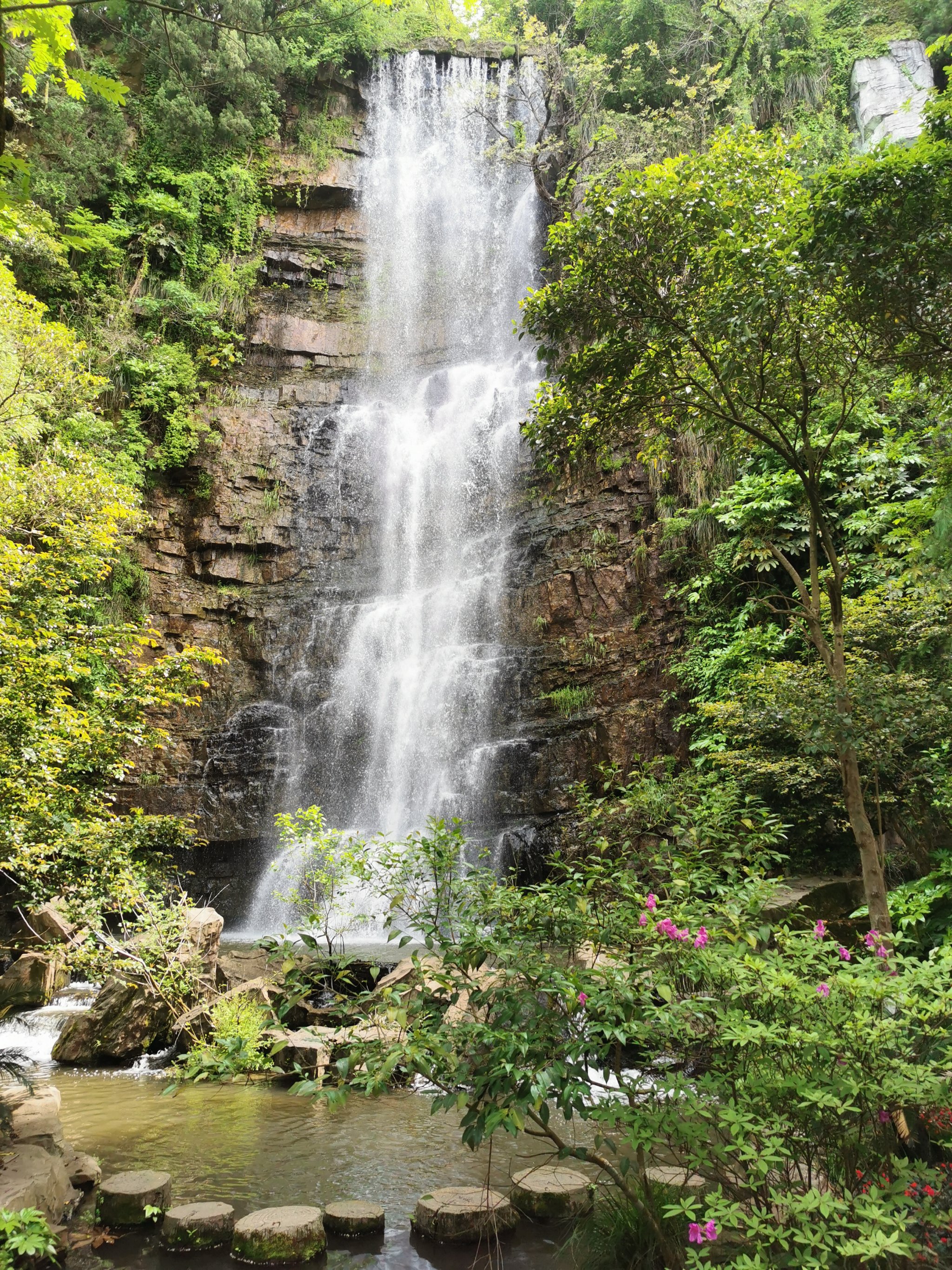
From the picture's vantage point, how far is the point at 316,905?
5.24 m

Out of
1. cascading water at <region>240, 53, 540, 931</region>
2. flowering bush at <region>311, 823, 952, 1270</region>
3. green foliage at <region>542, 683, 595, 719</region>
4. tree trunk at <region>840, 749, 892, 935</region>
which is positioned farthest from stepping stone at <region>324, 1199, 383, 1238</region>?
green foliage at <region>542, 683, 595, 719</region>

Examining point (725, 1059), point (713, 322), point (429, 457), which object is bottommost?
point (725, 1059)

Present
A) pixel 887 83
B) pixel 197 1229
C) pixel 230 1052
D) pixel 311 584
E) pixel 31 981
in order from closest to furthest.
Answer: pixel 197 1229
pixel 230 1052
pixel 31 981
pixel 887 83
pixel 311 584

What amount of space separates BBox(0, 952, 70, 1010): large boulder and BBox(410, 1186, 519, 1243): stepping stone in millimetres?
6154

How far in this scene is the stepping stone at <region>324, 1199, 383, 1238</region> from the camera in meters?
4.34

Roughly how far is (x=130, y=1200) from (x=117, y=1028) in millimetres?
3690

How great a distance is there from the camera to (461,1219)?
4.27 m

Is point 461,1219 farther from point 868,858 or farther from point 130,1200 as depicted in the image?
point 868,858

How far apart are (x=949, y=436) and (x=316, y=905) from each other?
5178 millimetres

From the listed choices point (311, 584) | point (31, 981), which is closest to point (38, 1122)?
point (31, 981)

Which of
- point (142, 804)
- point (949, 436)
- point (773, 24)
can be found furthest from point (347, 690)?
point (773, 24)

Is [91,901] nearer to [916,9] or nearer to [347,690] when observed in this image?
[347,690]

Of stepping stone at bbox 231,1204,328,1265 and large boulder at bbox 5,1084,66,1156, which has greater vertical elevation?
large boulder at bbox 5,1084,66,1156

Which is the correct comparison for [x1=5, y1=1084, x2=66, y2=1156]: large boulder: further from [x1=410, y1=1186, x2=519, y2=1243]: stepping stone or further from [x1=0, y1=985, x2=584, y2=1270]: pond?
[x1=410, y1=1186, x2=519, y2=1243]: stepping stone
